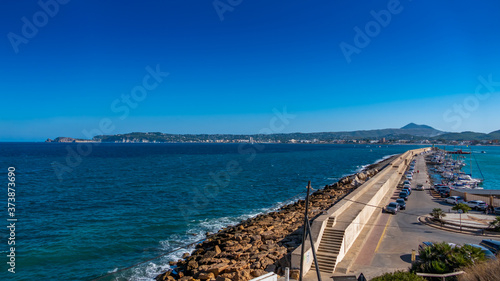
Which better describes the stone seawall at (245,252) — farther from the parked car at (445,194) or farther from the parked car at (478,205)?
the parked car at (445,194)

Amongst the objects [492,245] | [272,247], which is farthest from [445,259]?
[272,247]

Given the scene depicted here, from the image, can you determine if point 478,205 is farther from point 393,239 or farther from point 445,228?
point 393,239

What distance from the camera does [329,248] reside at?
13.6 meters

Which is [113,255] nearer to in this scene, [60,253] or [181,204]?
[60,253]

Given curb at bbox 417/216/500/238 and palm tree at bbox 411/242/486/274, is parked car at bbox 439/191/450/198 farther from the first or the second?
palm tree at bbox 411/242/486/274

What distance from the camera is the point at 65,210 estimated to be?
2686 centimetres

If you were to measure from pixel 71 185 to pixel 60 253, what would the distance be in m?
25.8

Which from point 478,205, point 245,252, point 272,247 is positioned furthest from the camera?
point 478,205

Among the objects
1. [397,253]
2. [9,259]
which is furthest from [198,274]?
[9,259]

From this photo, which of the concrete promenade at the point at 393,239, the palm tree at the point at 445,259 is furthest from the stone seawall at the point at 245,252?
the palm tree at the point at 445,259

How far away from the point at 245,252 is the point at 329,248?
452cm

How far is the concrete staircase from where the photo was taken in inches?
502

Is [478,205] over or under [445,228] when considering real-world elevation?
under

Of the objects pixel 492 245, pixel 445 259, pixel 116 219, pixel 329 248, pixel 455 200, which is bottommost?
pixel 455 200
